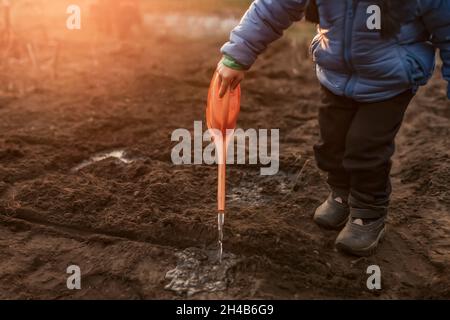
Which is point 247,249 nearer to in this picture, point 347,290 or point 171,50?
point 347,290

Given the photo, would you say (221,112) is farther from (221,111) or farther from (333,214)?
(333,214)

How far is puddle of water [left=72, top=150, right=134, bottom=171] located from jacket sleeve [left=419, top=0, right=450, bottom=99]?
169 cm

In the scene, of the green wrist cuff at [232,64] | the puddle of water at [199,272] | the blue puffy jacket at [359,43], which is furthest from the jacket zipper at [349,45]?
the puddle of water at [199,272]

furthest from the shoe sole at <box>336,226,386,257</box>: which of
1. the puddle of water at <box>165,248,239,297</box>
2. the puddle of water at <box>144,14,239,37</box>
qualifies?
the puddle of water at <box>144,14,239,37</box>

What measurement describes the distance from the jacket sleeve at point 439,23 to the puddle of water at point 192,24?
395 centimetres

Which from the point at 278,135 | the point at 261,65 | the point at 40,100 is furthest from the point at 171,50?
the point at 278,135

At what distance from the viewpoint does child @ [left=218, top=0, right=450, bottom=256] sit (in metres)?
2.03

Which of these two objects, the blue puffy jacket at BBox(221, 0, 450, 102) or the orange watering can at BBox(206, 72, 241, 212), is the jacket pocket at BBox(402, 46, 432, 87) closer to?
the blue puffy jacket at BBox(221, 0, 450, 102)

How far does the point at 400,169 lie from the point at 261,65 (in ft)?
6.63

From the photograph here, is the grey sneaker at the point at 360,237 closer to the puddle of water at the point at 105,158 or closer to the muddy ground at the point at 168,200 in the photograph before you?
the muddy ground at the point at 168,200

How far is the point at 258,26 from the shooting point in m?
2.13

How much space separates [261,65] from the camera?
4863mm

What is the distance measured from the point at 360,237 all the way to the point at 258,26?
0.94 metres

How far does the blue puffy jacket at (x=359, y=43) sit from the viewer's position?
6.67 feet
